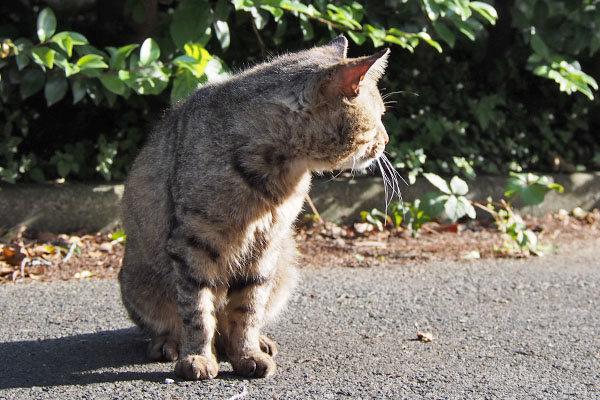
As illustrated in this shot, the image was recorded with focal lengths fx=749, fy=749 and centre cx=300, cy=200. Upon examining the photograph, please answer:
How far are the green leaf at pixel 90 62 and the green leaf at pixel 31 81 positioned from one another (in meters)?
0.52

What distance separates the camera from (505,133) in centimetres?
705

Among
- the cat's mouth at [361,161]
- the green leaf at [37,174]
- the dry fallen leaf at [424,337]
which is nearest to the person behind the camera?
the cat's mouth at [361,161]

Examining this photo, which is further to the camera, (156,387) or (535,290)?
(535,290)

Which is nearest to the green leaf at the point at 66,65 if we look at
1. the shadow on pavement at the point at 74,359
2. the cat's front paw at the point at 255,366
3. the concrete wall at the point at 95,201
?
the concrete wall at the point at 95,201

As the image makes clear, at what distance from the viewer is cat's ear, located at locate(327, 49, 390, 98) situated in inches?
114

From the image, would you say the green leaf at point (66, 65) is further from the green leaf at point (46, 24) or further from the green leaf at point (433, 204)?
the green leaf at point (433, 204)

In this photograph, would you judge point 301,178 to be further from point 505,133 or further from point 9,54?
point 505,133

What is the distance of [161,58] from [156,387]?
9.23 ft

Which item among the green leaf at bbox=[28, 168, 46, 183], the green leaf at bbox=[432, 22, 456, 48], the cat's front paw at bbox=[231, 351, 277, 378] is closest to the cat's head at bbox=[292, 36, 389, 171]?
the cat's front paw at bbox=[231, 351, 277, 378]

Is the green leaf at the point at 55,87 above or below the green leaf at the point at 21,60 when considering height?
below

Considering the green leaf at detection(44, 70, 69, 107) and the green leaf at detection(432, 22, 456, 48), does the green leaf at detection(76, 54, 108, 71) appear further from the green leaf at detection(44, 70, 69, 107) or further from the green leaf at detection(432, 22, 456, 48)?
the green leaf at detection(432, 22, 456, 48)

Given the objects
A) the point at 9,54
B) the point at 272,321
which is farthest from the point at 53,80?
the point at 272,321

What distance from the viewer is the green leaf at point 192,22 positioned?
5.00 metres

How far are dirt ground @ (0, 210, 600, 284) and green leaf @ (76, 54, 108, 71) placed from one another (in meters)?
1.23
